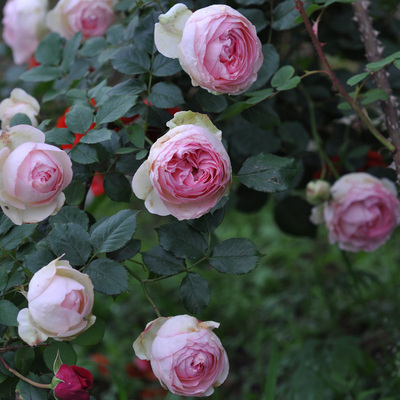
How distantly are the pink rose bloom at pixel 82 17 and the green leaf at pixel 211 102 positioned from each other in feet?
1.28

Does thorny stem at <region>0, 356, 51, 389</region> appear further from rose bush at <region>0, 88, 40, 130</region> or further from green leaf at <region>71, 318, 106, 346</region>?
rose bush at <region>0, 88, 40, 130</region>

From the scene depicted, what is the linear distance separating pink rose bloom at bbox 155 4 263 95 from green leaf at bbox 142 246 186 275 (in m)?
0.24

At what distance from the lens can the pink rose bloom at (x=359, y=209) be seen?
980mm

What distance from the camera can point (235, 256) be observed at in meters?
0.73

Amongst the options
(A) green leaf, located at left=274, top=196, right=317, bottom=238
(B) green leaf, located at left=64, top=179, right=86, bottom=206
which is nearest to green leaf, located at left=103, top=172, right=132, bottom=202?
(B) green leaf, located at left=64, top=179, right=86, bottom=206

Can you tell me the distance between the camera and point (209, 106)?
2.64 ft

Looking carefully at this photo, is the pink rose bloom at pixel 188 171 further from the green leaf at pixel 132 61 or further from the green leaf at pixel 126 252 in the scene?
the green leaf at pixel 132 61

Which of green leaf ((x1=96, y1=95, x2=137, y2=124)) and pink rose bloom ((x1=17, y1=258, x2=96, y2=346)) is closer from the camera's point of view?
pink rose bloom ((x1=17, y1=258, x2=96, y2=346))

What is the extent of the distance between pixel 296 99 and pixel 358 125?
146mm

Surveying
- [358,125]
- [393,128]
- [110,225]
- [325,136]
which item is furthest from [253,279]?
[110,225]

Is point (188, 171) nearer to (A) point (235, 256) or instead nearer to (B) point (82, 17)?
(A) point (235, 256)

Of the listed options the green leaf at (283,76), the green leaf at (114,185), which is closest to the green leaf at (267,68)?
the green leaf at (283,76)

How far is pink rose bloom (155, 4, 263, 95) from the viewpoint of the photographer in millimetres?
678

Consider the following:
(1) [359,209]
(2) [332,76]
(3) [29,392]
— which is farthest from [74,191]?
(1) [359,209]
